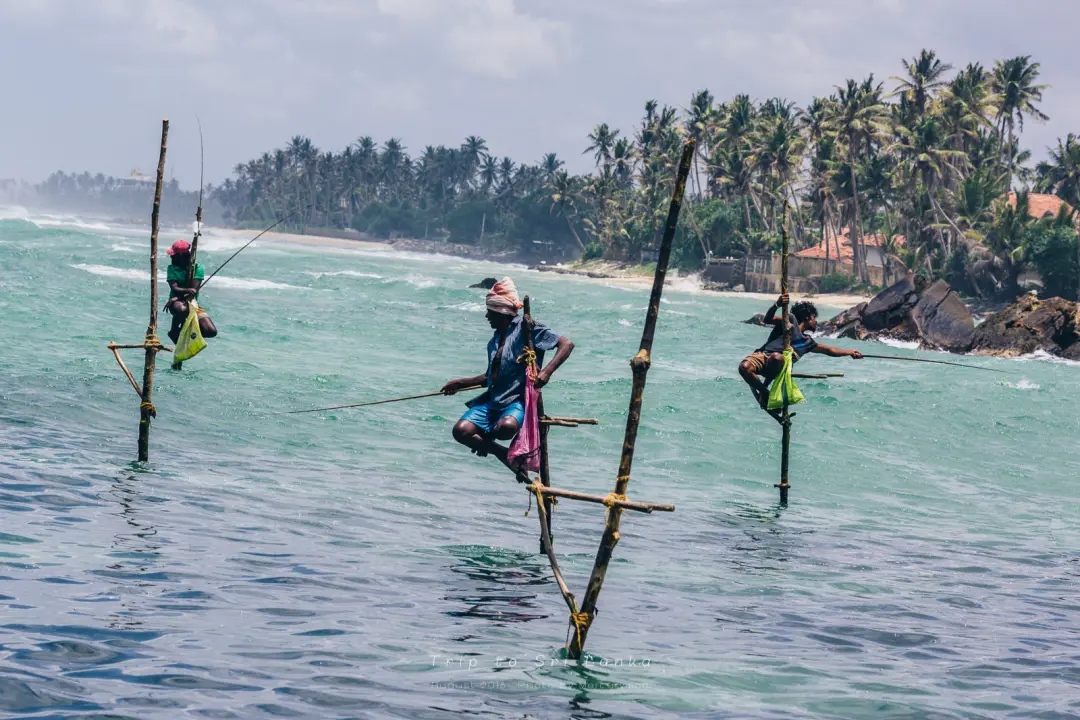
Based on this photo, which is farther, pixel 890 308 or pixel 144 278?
pixel 144 278

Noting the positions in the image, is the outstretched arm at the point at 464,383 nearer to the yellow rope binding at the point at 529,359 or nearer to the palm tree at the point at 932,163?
the yellow rope binding at the point at 529,359

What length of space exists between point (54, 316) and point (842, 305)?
51.6m

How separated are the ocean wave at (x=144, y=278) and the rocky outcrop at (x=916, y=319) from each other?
26469mm

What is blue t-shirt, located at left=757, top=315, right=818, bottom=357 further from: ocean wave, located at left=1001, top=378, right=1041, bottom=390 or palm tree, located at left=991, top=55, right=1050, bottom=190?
palm tree, located at left=991, top=55, right=1050, bottom=190

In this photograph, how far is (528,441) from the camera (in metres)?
9.21

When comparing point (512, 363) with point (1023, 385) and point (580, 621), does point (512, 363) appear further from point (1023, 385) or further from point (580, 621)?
point (1023, 385)

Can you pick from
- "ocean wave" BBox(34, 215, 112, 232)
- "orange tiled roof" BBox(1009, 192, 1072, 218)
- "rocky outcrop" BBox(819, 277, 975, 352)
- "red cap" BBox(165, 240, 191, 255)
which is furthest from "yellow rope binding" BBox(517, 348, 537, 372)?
"ocean wave" BBox(34, 215, 112, 232)

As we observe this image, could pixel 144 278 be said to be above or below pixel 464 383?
below

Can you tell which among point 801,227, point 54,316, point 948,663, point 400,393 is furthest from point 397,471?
point 801,227

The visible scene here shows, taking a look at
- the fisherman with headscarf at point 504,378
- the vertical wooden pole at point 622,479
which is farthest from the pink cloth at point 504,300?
the vertical wooden pole at point 622,479

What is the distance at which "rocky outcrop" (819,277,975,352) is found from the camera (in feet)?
154

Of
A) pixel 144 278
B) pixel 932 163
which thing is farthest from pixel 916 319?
pixel 144 278

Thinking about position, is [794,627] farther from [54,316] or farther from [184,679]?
[54,316]

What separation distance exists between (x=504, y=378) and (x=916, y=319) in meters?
41.5
